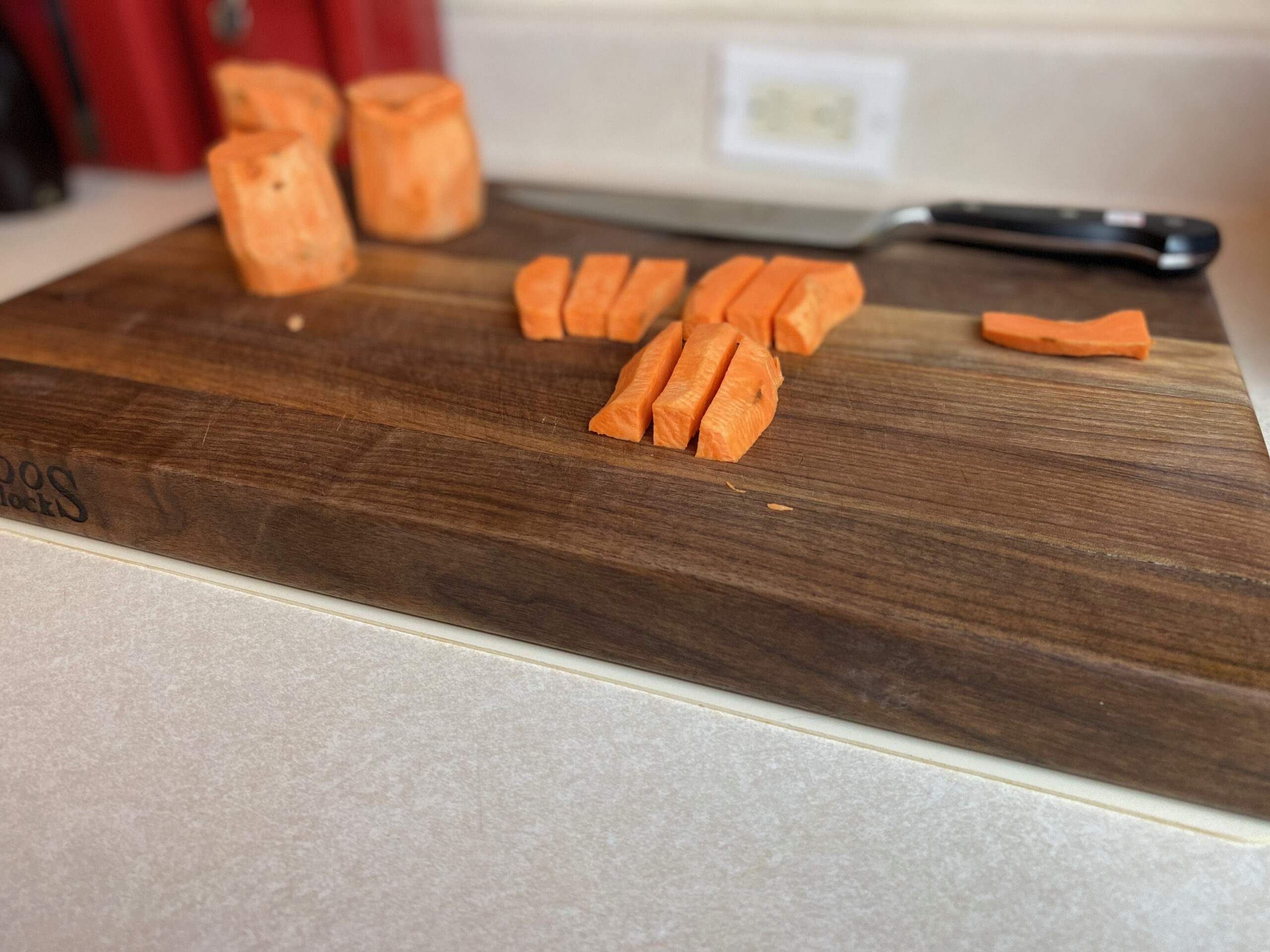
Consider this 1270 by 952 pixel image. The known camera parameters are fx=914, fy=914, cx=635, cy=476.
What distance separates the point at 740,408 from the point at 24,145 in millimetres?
1062

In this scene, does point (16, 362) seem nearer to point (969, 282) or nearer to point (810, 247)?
point (810, 247)

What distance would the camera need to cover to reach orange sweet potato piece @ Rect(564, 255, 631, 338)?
32.4 inches

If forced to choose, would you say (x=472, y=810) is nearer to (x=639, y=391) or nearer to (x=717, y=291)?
(x=639, y=391)

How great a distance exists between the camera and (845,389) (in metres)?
0.75

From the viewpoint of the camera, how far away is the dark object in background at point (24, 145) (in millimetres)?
1114

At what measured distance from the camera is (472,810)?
0.60m

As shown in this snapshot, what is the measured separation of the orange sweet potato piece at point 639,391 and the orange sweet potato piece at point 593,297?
0.35 ft

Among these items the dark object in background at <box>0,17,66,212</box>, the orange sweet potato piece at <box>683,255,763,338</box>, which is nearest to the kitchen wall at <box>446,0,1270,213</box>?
the orange sweet potato piece at <box>683,255,763,338</box>

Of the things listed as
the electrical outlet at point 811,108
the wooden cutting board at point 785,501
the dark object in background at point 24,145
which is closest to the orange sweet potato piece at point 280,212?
the wooden cutting board at point 785,501

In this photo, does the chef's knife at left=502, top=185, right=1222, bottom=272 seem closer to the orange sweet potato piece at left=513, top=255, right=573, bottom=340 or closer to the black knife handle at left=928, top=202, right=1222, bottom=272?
the black knife handle at left=928, top=202, right=1222, bottom=272

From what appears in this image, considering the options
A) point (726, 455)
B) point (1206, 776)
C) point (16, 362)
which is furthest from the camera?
point (16, 362)

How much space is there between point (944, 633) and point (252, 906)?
488 millimetres

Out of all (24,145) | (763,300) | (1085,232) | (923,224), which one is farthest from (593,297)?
(24,145)

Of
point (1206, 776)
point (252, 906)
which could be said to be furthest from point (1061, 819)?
point (252, 906)
